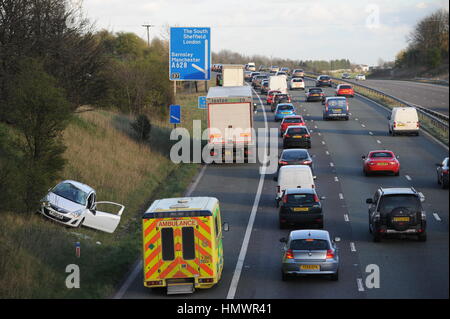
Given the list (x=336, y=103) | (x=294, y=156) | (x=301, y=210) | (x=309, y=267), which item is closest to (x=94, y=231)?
(x=301, y=210)

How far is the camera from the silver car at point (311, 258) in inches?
795

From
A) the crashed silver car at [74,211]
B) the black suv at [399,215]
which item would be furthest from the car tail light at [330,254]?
the crashed silver car at [74,211]

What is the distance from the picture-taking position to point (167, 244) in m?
19.0

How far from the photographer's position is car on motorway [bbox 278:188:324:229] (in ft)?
88.1

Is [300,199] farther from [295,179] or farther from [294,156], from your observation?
[294,156]

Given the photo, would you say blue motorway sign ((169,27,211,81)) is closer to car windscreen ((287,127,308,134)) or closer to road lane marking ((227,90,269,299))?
road lane marking ((227,90,269,299))

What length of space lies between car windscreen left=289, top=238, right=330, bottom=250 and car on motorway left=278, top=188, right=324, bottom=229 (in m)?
6.34

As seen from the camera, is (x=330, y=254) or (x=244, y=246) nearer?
(x=330, y=254)

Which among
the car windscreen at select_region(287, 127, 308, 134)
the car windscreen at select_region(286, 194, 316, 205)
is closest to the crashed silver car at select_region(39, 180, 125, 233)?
the car windscreen at select_region(286, 194, 316, 205)

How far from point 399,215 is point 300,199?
3.92 meters

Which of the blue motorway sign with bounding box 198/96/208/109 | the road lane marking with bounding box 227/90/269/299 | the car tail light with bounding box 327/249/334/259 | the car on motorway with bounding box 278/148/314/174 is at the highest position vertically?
the blue motorway sign with bounding box 198/96/208/109

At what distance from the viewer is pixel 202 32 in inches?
1678

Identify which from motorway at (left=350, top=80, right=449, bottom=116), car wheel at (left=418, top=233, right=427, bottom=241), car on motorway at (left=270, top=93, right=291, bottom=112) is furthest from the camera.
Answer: car on motorway at (left=270, top=93, right=291, bottom=112)

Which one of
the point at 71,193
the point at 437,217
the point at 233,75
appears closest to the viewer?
the point at 71,193
